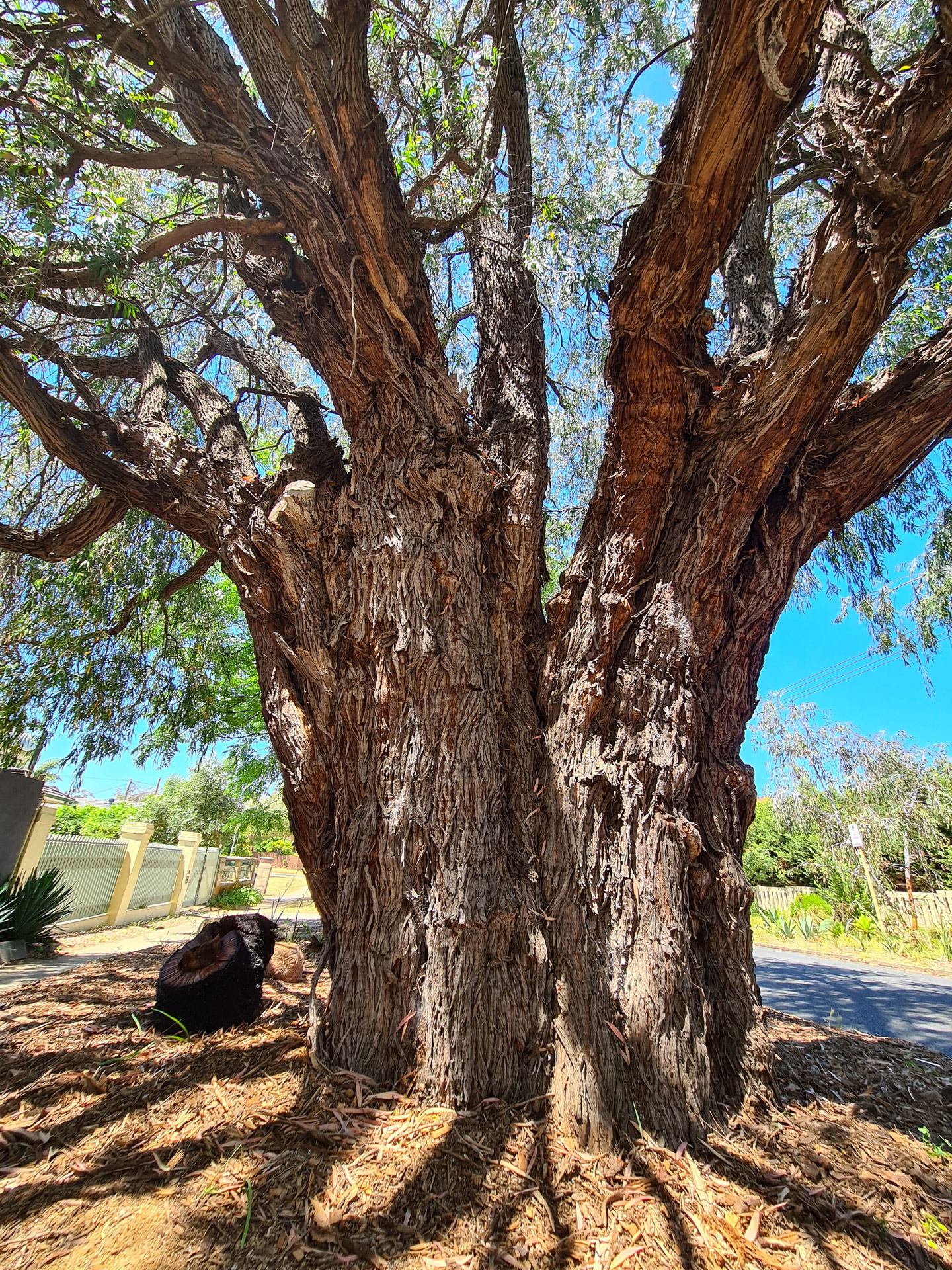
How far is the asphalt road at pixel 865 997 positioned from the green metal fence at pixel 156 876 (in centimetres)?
1050

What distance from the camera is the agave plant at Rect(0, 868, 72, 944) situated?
643cm

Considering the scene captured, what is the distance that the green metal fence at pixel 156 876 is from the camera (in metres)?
→ 11.8

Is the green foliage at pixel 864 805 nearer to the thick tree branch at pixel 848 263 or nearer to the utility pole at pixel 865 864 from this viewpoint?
the utility pole at pixel 865 864

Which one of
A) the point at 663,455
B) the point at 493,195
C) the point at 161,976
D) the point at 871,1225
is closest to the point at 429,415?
the point at 663,455

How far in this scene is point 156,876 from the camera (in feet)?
41.8

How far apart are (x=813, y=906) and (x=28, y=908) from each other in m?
13.0

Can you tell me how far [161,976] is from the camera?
9.71 feet

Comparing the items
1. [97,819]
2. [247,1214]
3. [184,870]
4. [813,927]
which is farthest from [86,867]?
[813,927]

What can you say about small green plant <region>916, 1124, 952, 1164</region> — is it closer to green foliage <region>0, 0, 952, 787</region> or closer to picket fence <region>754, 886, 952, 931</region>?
green foliage <region>0, 0, 952, 787</region>

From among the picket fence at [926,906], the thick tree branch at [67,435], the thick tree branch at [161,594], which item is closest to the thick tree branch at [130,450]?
the thick tree branch at [67,435]

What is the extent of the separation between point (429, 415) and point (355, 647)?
1175 millimetres

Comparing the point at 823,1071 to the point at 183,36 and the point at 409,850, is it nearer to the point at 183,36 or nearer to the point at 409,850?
the point at 409,850

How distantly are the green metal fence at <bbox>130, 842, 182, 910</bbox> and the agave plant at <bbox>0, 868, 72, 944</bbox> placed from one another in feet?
16.0

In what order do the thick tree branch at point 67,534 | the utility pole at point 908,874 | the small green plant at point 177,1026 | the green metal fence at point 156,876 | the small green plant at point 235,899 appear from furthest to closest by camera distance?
the small green plant at point 235,899, the green metal fence at point 156,876, the utility pole at point 908,874, the thick tree branch at point 67,534, the small green plant at point 177,1026
